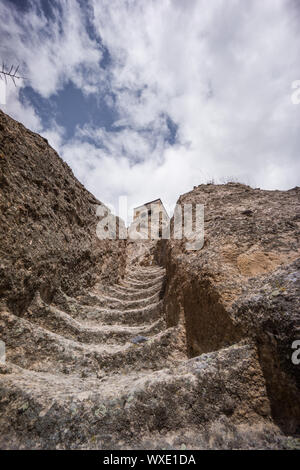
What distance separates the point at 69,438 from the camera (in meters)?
1.33

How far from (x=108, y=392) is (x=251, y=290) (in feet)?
4.72

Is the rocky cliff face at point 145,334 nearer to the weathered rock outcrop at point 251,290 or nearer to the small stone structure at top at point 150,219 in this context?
the weathered rock outcrop at point 251,290

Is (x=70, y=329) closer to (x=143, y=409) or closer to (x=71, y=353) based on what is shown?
(x=71, y=353)

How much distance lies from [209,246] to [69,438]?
2.25 meters

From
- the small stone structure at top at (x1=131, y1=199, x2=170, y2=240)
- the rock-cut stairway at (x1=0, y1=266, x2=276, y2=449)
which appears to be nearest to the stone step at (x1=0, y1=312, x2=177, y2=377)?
the rock-cut stairway at (x1=0, y1=266, x2=276, y2=449)

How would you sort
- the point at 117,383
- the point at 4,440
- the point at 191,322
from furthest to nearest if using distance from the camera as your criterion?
the point at 191,322, the point at 117,383, the point at 4,440

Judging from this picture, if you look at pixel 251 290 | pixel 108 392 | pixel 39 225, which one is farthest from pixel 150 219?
pixel 108 392

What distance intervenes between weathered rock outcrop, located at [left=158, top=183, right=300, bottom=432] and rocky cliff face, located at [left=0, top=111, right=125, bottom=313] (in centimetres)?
172

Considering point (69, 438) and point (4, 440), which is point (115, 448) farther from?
point (4, 440)

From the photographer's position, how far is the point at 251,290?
2.02 meters

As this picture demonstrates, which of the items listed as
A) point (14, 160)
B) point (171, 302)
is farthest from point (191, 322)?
point (14, 160)

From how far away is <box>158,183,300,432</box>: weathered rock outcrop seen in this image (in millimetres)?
1456

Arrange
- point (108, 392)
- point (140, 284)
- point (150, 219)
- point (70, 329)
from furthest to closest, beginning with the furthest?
point (150, 219), point (140, 284), point (70, 329), point (108, 392)

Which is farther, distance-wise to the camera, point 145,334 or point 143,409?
point 145,334
